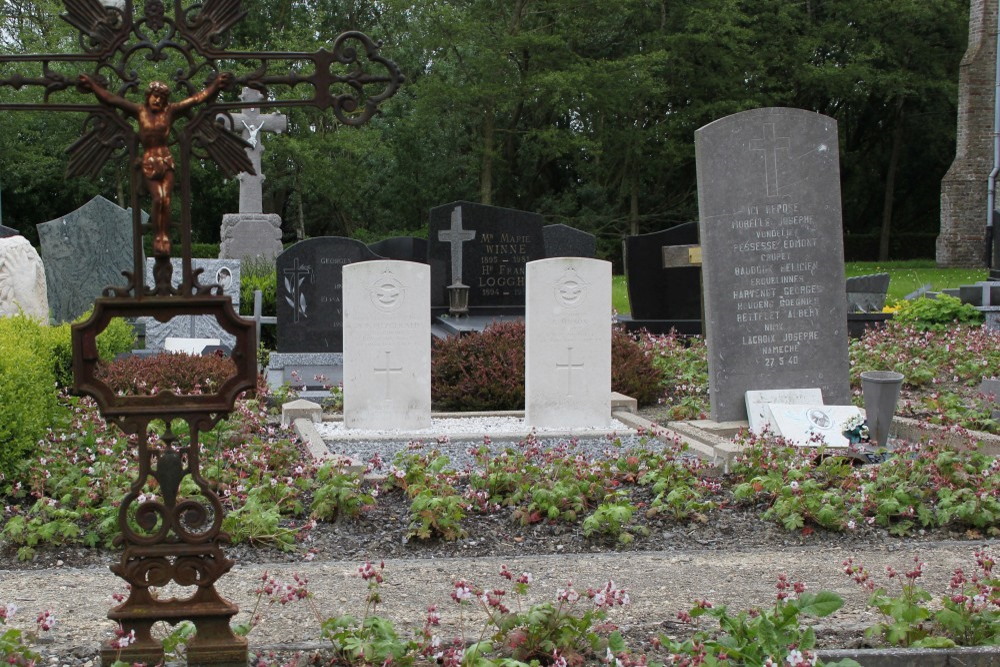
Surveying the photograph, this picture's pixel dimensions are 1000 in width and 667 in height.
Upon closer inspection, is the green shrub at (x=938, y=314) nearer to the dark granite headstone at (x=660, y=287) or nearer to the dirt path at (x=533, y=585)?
the dark granite headstone at (x=660, y=287)

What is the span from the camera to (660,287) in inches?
609

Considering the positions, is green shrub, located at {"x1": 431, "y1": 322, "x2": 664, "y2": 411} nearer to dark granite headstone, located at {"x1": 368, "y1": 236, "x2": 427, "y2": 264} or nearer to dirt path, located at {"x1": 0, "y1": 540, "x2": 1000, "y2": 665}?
dirt path, located at {"x1": 0, "y1": 540, "x2": 1000, "y2": 665}

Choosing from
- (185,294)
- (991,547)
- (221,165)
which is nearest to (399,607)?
(185,294)

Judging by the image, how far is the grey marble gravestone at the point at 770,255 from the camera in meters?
8.54

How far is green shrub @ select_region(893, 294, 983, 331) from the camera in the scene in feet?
47.7

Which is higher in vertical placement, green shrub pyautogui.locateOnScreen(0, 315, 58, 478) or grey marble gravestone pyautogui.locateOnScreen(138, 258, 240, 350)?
grey marble gravestone pyautogui.locateOnScreen(138, 258, 240, 350)

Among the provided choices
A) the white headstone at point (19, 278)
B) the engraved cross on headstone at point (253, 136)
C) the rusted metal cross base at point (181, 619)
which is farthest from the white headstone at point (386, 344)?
the engraved cross on headstone at point (253, 136)

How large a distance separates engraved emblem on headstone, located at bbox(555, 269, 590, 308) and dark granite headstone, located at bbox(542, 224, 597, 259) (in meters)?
8.95

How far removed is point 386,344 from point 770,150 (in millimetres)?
3405

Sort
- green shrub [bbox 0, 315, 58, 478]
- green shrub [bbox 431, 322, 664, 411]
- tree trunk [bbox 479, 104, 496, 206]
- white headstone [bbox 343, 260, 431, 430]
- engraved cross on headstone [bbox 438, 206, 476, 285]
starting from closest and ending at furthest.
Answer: green shrub [bbox 0, 315, 58, 478]
white headstone [bbox 343, 260, 431, 430]
green shrub [bbox 431, 322, 664, 411]
engraved cross on headstone [bbox 438, 206, 476, 285]
tree trunk [bbox 479, 104, 496, 206]

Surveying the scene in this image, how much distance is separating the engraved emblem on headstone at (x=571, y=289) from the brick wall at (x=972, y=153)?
22.6 m

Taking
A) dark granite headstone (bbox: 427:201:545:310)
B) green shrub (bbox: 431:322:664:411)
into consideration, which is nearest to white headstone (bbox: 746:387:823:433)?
green shrub (bbox: 431:322:664:411)

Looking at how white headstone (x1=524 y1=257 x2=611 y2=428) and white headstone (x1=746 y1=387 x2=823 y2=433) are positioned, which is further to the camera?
white headstone (x1=524 y1=257 x2=611 y2=428)

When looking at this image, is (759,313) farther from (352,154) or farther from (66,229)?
(352,154)
